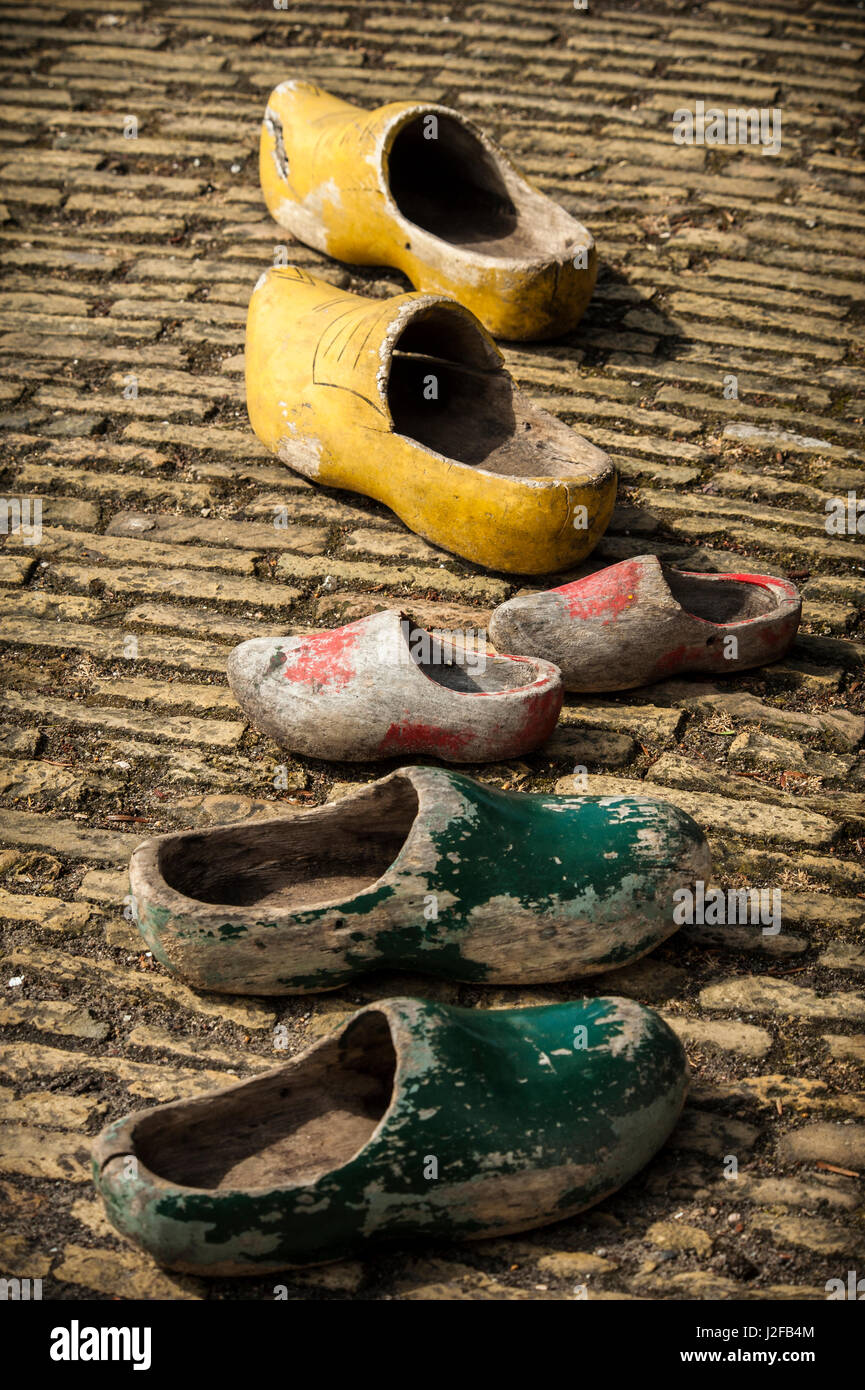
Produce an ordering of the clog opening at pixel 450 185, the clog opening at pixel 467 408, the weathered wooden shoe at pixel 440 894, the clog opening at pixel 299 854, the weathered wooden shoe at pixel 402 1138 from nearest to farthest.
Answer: the weathered wooden shoe at pixel 402 1138, the weathered wooden shoe at pixel 440 894, the clog opening at pixel 299 854, the clog opening at pixel 467 408, the clog opening at pixel 450 185

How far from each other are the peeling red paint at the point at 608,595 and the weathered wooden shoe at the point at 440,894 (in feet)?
1.65

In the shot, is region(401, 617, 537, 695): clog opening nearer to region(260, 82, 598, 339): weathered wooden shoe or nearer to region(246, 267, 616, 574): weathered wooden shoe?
region(246, 267, 616, 574): weathered wooden shoe

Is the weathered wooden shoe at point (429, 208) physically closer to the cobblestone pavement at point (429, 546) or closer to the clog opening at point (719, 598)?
the cobblestone pavement at point (429, 546)

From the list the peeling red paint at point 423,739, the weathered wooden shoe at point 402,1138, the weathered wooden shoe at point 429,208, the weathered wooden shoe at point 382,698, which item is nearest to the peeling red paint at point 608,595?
the weathered wooden shoe at point 382,698

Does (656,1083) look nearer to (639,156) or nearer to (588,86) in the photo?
(639,156)

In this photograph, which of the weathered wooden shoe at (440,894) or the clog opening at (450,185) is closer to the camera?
the weathered wooden shoe at (440,894)

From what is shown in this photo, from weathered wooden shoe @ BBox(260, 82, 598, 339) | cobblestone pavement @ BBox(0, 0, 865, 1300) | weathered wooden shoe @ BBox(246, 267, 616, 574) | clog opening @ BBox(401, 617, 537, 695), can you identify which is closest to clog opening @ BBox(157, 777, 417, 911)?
cobblestone pavement @ BBox(0, 0, 865, 1300)

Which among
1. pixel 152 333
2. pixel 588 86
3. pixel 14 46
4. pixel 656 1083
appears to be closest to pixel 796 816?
pixel 656 1083

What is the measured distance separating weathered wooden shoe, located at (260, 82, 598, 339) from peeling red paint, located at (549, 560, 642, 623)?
1280 millimetres

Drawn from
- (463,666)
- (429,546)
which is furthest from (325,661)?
(429,546)

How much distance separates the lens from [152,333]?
3719mm

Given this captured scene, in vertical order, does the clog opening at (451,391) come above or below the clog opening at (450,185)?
below

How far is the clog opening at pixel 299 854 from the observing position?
81.0 inches

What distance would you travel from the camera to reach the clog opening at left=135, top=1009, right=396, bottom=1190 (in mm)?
1707
